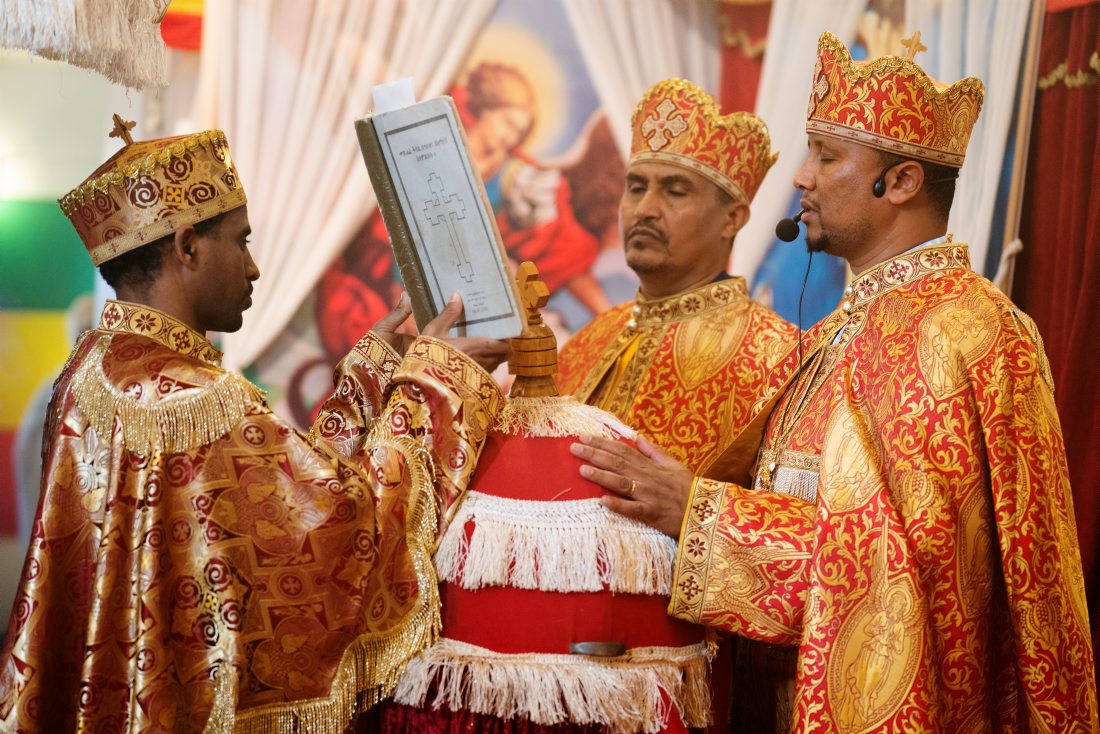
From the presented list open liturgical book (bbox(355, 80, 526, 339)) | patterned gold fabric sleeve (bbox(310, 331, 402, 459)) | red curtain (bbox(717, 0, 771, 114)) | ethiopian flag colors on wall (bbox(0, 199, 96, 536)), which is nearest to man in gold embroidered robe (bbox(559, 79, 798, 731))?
patterned gold fabric sleeve (bbox(310, 331, 402, 459))

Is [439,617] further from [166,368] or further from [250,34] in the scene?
[250,34]

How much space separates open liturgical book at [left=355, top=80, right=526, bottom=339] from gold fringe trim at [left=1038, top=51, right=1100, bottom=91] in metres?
2.88

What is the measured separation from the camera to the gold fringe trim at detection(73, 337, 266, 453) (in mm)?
2080

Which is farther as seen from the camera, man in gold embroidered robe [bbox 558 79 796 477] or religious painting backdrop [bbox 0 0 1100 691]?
religious painting backdrop [bbox 0 0 1100 691]

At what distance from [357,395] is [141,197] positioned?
707 millimetres

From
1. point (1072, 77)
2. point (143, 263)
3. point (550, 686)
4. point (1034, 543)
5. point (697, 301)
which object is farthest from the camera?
point (1072, 77)

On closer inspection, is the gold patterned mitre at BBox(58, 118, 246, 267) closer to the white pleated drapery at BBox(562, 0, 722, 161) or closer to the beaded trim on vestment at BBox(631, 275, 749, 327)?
the beaded trim on vestment at BBox(631, 275, 749, 327)

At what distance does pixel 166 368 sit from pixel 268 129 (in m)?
3.06

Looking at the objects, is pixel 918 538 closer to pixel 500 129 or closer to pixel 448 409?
pixel 448 409

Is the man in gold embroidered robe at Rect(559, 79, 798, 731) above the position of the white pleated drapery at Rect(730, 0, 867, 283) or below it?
below

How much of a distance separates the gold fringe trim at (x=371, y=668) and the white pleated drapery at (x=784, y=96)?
3.23 m

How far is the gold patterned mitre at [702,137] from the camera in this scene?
11.8ft

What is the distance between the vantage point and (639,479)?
220cm

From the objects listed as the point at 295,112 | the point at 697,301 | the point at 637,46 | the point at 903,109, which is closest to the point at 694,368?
the point at 697,301
